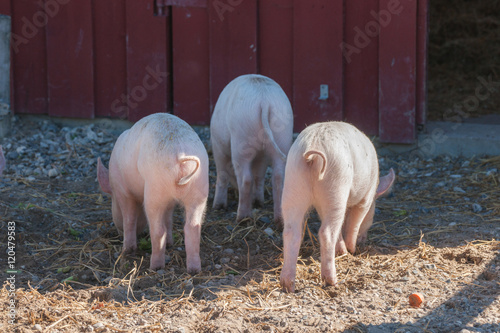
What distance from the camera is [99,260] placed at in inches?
196

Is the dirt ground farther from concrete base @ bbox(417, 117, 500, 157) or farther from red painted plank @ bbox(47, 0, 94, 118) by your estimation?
red painted plank @ bbox(47, 0, 94, 118)

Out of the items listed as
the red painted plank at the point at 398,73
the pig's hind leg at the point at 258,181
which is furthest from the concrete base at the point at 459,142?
the pig's hind leg at the point at 258,181

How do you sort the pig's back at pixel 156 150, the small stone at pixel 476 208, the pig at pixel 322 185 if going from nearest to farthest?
the pig at pixel 322 185 < the pig's back at pixel 156 150 < the small stone at pixel 476 208

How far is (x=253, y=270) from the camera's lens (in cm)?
476

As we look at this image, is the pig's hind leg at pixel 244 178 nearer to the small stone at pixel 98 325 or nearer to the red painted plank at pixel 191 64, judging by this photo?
the small stone at pixel 98 325

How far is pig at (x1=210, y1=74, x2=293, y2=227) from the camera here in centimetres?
540

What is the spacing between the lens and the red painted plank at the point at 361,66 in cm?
746

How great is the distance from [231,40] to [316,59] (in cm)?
99

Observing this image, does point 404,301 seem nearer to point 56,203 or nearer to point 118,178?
point 118,178

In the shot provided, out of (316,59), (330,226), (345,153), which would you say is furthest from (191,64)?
(330,226)

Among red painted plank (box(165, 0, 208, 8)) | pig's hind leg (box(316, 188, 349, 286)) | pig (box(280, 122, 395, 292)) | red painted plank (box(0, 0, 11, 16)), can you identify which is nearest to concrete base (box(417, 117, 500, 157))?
red painted plank (box(165, 0, 208, 8))

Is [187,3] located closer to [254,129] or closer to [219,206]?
[219,206]

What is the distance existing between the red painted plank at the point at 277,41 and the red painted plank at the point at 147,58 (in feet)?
3.71

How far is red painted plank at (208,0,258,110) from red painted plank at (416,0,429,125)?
5.78 feet
